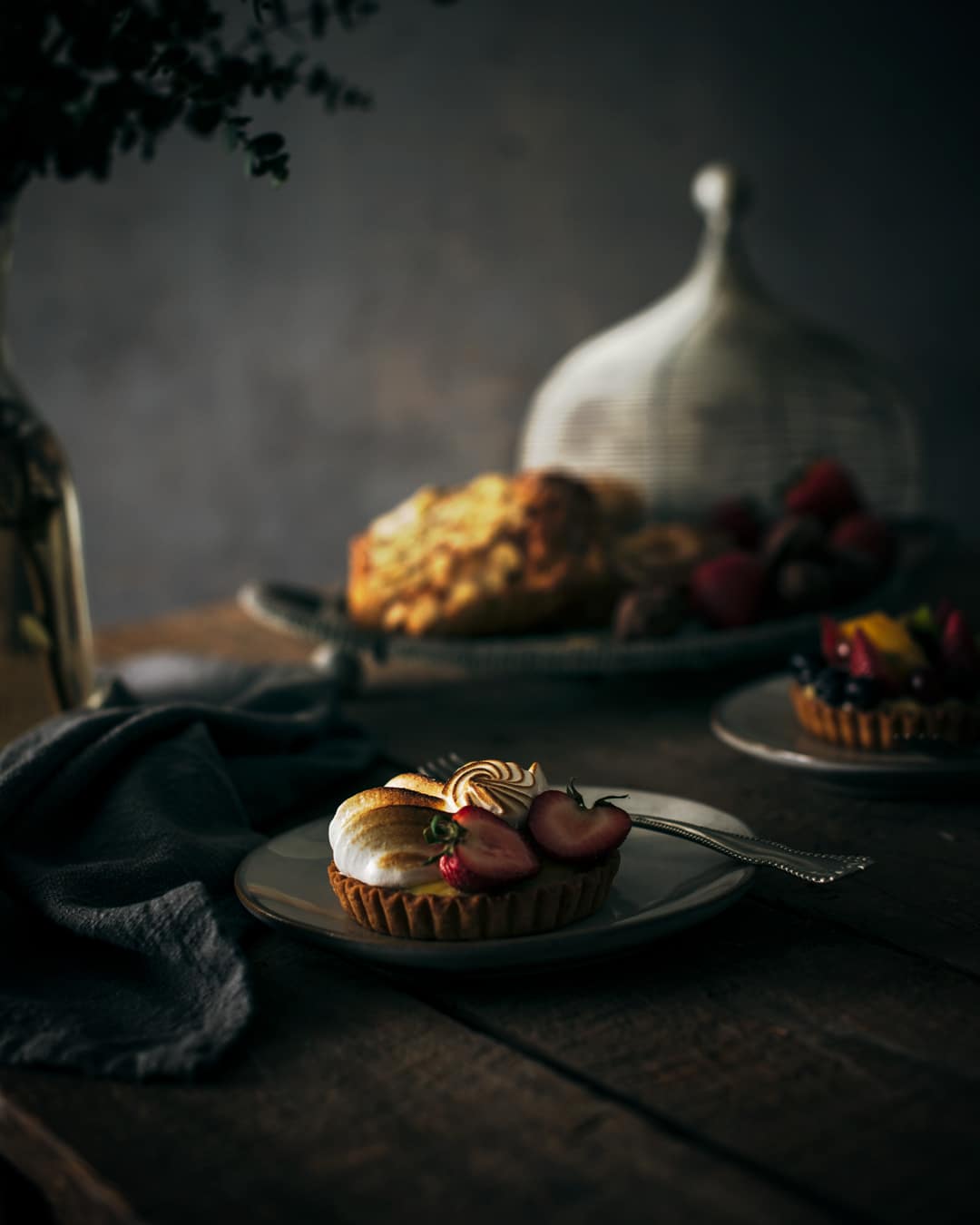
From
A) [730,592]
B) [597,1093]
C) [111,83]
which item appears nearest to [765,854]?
[597,1093]

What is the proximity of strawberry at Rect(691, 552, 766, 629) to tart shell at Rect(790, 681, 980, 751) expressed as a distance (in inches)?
17.2

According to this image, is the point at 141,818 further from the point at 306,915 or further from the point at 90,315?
the point at 90,315

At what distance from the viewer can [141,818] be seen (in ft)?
3.36

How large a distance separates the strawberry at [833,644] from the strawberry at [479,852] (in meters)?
0.55

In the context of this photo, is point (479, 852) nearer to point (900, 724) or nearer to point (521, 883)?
point (521, 883)

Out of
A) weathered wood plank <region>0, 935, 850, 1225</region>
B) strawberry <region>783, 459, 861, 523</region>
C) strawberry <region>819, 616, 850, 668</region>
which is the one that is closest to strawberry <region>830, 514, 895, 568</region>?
strawberry <region>783, 459, 861, 523</region>

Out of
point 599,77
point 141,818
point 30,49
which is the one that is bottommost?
point 141,818

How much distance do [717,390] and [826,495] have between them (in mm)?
277

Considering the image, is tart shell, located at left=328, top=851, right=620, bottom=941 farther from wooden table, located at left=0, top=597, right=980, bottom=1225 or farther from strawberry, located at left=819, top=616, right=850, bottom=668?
strawberry, located at left=819, top=616, right=850, bottom=668

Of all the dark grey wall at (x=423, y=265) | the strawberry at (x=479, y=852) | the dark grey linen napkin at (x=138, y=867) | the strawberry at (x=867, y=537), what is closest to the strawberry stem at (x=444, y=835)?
the strawberry at (x=479, y=852)

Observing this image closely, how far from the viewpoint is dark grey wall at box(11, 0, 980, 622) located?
374 cm

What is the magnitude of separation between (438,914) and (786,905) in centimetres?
29

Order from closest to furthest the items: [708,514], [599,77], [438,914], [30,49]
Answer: [438,914]
[30,49]
[708,514]
[599,77]

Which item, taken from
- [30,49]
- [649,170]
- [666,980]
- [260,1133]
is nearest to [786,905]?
[666,980]
